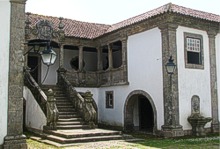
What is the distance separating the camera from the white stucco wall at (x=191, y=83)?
14.0 meters

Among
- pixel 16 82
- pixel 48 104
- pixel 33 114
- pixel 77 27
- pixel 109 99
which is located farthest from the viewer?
pixel 77 27

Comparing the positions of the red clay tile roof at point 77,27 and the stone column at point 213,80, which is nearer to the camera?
the stone column at point 213,80

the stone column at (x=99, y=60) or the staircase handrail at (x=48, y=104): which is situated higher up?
the stone column at (x=99, y=60)

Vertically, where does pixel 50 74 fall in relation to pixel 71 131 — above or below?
above

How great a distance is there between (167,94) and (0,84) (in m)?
7.41

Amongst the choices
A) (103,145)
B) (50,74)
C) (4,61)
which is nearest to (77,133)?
(103,145)

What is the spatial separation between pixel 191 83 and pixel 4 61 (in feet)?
28.8

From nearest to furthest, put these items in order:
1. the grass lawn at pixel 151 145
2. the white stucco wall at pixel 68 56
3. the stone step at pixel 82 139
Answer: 1. the grass lawn at pixel 151 145
2. the stone step at pixel 82 139
3. the white stucco wall at pixel 68 56

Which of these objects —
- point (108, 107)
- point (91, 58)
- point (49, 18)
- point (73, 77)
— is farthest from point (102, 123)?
point (49, 18)

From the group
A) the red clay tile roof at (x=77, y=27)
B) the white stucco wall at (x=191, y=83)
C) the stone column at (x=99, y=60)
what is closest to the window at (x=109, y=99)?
the stone column at (x=99, y=60)

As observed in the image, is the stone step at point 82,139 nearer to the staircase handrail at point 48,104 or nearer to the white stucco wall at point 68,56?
the staircase handrail at point 48,104

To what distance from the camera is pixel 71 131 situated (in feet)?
41.2

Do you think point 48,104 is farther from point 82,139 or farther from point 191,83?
point 191,83

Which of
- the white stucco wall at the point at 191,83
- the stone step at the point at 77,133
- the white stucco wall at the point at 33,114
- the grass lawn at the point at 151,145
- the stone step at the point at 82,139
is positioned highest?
the white stucco wall at the point at 191,83
